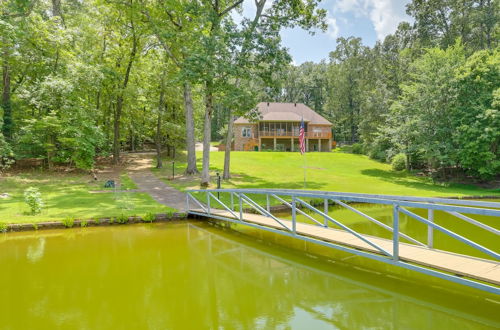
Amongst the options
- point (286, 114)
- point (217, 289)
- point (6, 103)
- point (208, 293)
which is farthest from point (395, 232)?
point (286, 114)

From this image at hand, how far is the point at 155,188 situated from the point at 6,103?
41.8 feet

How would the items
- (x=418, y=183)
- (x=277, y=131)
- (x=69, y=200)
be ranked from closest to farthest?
(x=69, y=200)
(x=418, y=183)
(x=277, y=131)

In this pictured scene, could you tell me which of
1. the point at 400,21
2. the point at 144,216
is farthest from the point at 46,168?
the point at 400,21

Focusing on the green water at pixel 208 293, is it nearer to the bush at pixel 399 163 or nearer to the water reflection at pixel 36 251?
the water reflection at pixel 36 251

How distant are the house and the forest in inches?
541

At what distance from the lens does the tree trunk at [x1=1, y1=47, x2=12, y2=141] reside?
20681 millimetres

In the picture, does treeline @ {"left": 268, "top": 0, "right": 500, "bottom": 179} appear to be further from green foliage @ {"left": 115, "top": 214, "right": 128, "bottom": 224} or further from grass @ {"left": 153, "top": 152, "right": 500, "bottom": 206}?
green foliage @ {"left": 115, "top": 214, "right": 128, "bottom": 224}

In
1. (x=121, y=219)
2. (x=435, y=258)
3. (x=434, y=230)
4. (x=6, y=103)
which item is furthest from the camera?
(x=6, y=103)

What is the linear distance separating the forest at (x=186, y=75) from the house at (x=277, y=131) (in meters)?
13.7

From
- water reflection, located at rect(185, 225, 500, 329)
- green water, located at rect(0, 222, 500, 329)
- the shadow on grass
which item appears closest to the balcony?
the shadow on grass

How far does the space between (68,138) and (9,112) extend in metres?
6.64

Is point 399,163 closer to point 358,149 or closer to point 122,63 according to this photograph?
point 358,149

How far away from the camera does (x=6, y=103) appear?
2131 centimetres

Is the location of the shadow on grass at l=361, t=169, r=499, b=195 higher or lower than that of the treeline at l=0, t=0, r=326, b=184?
lower
